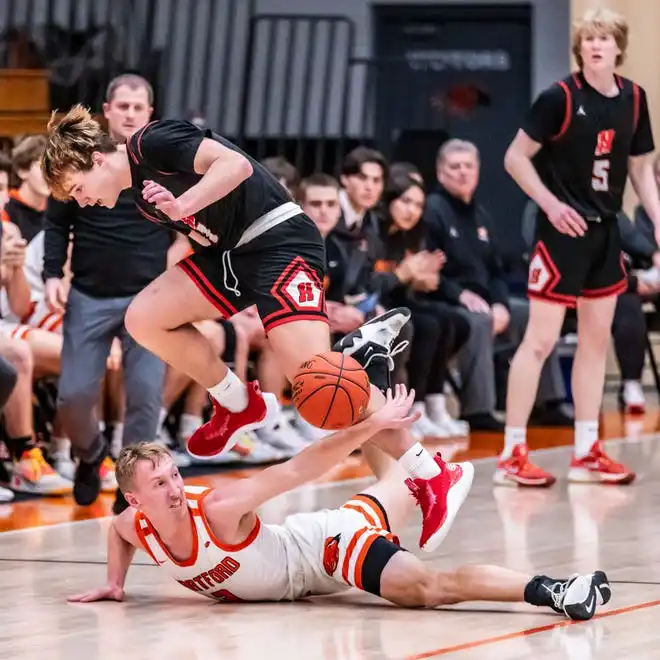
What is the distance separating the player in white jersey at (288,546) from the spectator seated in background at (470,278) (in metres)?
4.52

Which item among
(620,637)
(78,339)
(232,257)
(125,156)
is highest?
(125,156)

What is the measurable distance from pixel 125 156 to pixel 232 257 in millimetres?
446

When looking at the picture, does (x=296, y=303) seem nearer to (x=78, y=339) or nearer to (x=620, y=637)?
(x=620, y=637)

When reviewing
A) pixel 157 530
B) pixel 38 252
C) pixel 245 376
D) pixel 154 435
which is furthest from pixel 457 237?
pixel 157 530

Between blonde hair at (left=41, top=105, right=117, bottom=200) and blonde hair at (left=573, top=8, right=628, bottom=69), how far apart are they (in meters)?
2.53

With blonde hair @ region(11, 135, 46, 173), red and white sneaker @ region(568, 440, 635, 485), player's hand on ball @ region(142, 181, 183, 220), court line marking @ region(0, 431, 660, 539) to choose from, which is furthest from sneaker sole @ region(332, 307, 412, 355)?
blonde hair @ region(11, 135, 46, 173)

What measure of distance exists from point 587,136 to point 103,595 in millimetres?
3009

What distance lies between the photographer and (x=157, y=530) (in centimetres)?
442

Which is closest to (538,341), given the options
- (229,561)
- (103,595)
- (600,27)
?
(600,27)

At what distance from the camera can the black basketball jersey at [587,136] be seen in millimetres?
6480

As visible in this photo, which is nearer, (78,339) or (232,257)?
(232,257)

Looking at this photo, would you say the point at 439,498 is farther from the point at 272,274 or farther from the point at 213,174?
the point at 213,174

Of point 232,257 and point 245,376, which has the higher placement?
point 232,257

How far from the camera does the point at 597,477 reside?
270 inches
